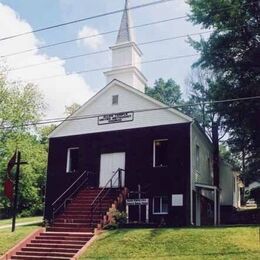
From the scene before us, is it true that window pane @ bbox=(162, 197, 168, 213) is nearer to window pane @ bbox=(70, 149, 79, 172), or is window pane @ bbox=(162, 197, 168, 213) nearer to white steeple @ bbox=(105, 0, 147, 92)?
window pane @ bbox=(70, 149, 79, 172)

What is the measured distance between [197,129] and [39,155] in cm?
2262

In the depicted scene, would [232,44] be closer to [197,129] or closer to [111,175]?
[197,129]

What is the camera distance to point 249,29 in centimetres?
2492

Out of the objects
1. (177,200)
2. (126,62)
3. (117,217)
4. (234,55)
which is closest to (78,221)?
(117,217)

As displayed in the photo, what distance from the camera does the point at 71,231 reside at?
66.7 ft

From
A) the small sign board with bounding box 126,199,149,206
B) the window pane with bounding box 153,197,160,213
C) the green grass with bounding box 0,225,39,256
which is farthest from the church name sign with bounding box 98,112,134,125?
the green grass with bounding box 0,225,39,256

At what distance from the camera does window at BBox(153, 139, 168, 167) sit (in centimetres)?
2392

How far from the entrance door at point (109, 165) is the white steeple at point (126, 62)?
5.27 m

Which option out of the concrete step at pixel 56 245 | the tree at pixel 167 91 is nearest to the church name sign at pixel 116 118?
the concrete step at pixel 56 245

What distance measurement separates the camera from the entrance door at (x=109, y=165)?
24.8 metres

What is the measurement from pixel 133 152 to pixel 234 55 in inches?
328

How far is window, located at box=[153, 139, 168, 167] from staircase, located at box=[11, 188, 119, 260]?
2.79m

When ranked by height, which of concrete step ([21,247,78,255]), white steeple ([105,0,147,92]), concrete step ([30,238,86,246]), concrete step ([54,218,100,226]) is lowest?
concrete step ([21,247,78,255])

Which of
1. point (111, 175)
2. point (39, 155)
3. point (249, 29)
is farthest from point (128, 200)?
point (39, 155)
